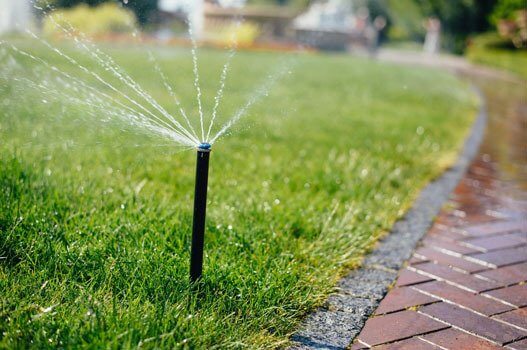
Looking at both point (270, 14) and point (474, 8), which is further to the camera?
point (270, 14)

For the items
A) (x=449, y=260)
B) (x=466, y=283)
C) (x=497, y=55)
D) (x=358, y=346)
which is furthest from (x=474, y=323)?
(x=497, y=55)

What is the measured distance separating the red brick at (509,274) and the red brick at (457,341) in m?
0.66

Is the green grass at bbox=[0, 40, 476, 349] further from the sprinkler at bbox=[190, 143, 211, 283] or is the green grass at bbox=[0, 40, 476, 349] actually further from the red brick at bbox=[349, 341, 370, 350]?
the red brick at bbox=[349, 341, 370, 350]

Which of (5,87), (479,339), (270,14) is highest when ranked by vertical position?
(270,14)

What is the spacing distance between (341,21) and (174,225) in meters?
52.0

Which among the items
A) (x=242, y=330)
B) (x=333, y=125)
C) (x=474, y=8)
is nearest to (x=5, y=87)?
(x=333, y=125)

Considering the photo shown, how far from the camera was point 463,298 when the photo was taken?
2363 mm

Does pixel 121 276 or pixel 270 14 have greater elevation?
pixel 270 14

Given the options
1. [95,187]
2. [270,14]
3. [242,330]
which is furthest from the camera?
[270,14]

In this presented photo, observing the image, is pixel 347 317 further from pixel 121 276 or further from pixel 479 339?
pixel 121 276

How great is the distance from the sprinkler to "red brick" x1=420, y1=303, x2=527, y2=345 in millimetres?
968

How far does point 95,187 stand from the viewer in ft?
10.2

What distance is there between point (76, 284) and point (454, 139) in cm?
523

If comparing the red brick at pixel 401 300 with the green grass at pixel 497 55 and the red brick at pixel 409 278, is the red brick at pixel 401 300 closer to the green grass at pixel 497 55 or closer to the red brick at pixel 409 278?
the red brick at pixel 409 278
